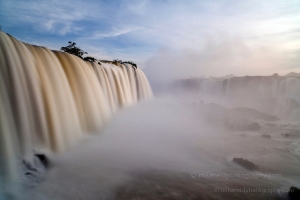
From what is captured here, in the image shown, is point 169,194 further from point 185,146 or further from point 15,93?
point 15,93

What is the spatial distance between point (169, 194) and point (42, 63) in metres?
5.15

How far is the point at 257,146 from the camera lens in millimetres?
7844

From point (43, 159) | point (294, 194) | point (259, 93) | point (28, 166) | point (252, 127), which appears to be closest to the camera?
point (294, 194)

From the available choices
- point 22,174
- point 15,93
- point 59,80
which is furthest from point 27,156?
point 59,80

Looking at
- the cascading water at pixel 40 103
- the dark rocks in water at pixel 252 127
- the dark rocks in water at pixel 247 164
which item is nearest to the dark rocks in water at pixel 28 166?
the cascading water at pixel 40 103

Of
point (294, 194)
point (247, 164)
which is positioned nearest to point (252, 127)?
point (247, 164)

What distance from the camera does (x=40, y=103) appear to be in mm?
4578

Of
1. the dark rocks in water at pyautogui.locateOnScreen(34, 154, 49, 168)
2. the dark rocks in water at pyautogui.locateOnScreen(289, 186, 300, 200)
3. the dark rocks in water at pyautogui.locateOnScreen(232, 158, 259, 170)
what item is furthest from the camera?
the dark rocks in water at pyautogui.locateOnScreen(232, 158, 259, 170)

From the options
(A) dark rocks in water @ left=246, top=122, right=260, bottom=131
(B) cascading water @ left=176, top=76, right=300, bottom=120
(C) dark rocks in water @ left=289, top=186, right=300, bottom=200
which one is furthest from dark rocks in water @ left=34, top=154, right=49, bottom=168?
(B) cascading water @ left=176, top=76, right=300, bottom=120

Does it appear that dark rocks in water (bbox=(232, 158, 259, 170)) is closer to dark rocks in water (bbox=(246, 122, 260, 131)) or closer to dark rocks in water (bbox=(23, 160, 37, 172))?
dark rocks in water (bbox=(23, 160, 37, 172))

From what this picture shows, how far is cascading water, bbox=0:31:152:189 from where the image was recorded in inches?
147

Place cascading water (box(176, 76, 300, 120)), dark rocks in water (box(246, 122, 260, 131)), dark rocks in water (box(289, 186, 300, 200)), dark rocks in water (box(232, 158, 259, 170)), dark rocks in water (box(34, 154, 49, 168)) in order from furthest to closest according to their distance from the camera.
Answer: cascading water (box(176, 76, 300, 120)), dark rocks in water (box(246, 122, 260, 131)), dark rocks in water (box(232, 158, 259, 170)), dark rocks in water (box(34, 154, 49, 168)), dark rocks in water (box(289, 186, 300, 200))

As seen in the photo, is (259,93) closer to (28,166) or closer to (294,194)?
(294,194)

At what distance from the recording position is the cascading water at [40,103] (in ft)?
12.2
